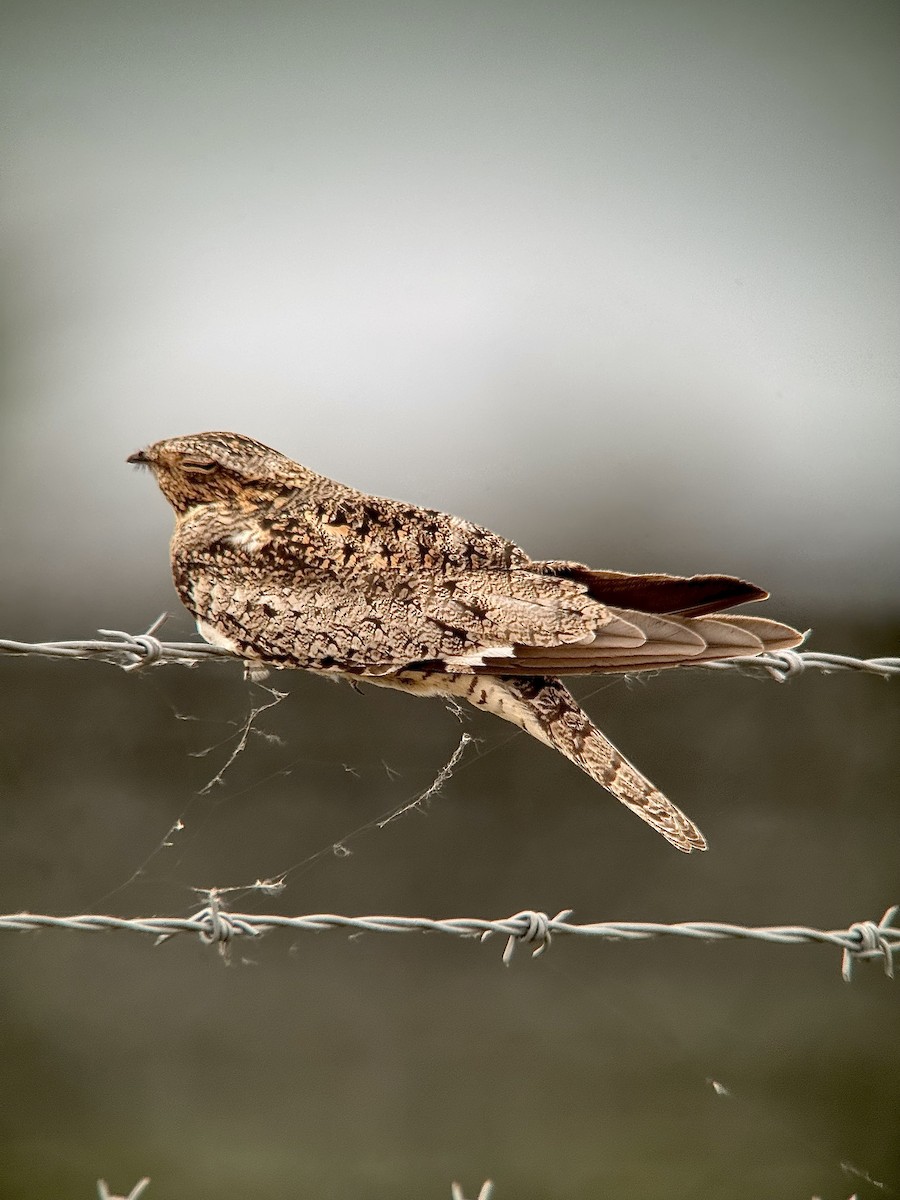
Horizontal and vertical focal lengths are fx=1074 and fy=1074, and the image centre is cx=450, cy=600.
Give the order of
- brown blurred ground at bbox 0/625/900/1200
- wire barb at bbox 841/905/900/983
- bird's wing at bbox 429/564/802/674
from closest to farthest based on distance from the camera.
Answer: wire barb at bbox 841/905/900/983 < bird's wing at bbox 429/564/802/674 < brown blurred ground at bbox 0/625/900/1200

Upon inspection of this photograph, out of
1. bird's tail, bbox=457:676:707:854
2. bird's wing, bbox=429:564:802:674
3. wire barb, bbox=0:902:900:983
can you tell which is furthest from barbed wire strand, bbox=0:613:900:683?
wire barb, bbox=0:902:900:983

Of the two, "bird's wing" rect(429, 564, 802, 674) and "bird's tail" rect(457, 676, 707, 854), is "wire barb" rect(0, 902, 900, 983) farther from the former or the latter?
"bird's wing" rect(429, 564, 802, 674)

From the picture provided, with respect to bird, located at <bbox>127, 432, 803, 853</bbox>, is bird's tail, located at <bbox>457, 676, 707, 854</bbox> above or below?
below

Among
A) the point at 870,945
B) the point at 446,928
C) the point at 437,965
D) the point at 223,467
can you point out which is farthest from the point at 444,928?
the point at 437,965

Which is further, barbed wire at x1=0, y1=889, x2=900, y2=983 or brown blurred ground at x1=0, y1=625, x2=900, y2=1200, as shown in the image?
brown blurred ground at x1=0, y1=625, x2=900, y2=1200

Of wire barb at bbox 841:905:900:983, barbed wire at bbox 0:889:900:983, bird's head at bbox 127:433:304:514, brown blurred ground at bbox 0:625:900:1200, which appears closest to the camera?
barbed wire at bbox 0:889:900:983
